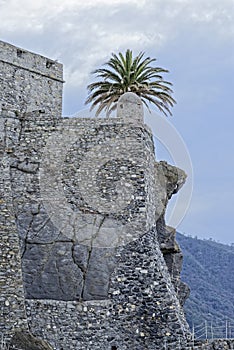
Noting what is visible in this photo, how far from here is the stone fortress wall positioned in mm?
24828

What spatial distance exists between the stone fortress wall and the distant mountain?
44.7 meters

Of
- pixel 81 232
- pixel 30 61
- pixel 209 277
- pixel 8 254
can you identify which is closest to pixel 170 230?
pixel 81 232

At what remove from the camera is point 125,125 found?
27.7 metres

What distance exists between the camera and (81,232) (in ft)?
86.9

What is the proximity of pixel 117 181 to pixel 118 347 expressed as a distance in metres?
6.44

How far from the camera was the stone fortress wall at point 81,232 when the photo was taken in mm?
24828

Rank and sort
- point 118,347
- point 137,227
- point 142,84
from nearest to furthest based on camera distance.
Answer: point 118,347 < point 137,227 < point 142,84

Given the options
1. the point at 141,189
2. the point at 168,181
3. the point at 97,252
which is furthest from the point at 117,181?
the point at 168,181

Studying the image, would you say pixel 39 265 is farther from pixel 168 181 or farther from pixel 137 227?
pixel 168 181

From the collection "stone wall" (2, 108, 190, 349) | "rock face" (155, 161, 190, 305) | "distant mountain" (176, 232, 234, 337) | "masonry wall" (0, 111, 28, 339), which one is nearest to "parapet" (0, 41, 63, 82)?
"stone wall" (2, 108, 190, 349)

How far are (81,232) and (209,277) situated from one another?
82.3 m

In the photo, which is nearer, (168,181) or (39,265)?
(39,265)

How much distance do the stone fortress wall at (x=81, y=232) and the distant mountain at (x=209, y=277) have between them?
1760 inches

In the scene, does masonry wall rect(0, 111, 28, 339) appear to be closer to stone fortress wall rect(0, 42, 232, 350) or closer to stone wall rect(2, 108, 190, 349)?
stone fortress wall rect(0, 42, 232, 350)
